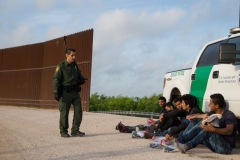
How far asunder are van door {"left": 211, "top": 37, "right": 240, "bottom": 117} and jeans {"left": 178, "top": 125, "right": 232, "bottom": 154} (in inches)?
23.3

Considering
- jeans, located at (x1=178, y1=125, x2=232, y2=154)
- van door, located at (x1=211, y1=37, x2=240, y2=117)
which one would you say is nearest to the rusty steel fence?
van door, located at (x1=211, y1=37, x2=240, y2=117)

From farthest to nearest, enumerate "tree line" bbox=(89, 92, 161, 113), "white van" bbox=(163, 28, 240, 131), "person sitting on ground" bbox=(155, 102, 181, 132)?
"tree line" bbox=(89, 92, 161, 113) → "person sitting on ground" bbox=(155, 102, 181, 132) → "white van" bbox=(163, 28, 240, 131)

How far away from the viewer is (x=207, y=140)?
6.92 metres

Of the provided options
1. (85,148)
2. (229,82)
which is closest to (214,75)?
(229,82)

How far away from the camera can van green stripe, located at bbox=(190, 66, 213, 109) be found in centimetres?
825

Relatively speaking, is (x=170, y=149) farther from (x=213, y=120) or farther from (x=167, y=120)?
(x=167, y=120)

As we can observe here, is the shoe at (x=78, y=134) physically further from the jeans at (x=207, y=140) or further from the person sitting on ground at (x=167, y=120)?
the jeans at (x=207, y=140)

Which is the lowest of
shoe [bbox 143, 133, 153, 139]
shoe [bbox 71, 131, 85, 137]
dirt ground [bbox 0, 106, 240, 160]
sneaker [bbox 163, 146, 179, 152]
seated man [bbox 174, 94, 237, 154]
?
dirt ground [bbox 0, 106, 240, 160]

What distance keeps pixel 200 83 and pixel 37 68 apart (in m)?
18.0

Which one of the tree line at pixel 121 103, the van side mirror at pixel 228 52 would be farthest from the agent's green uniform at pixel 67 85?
the tree line at pixel 121 103

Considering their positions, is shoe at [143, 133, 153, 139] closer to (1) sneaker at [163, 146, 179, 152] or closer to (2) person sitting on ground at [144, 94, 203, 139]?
(2) person sitting on ground at [144, 94, 203, 139]

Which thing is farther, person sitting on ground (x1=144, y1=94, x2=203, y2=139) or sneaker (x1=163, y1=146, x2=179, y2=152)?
person sitting on ground (x1=144, y1=94, x2=203, y2=139)

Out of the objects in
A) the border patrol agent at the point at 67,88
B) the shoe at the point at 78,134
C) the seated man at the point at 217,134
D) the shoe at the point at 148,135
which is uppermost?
the border patrol agent at the point at 67,88

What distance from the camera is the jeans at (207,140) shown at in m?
6.80
